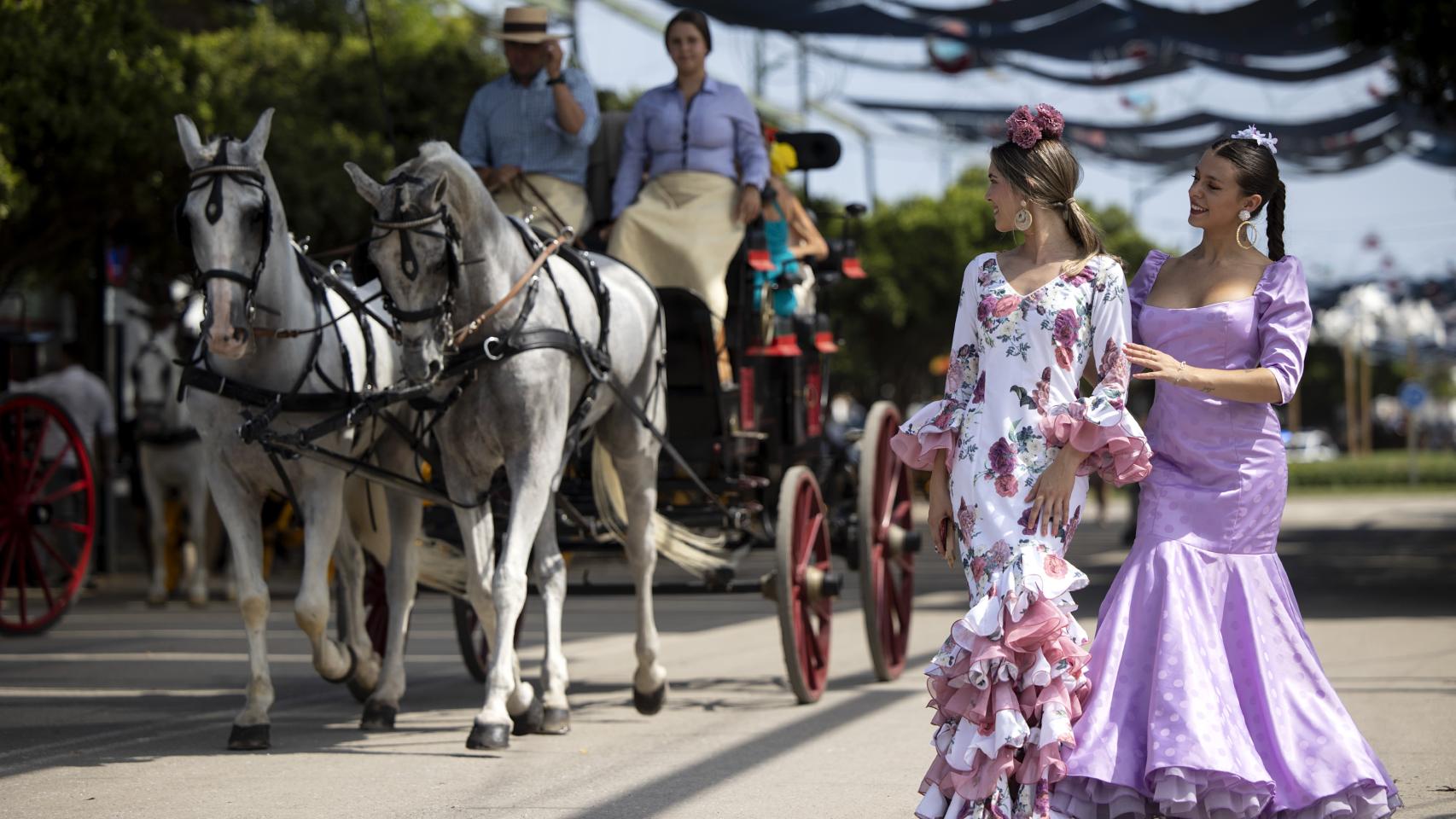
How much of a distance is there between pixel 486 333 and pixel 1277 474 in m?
3.21

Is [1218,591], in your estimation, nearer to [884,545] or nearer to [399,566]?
[399,566]

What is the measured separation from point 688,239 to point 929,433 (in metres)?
3.67

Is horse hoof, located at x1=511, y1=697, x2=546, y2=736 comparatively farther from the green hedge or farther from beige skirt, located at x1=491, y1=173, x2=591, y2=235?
the green hedge

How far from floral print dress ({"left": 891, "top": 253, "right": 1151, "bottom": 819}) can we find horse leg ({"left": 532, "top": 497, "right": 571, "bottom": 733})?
9.37 ft

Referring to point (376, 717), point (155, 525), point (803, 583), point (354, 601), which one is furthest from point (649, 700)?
point (155, 525)

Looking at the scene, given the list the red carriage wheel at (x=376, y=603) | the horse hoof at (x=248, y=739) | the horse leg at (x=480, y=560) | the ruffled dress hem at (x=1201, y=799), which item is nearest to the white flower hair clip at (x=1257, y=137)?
the ruffled dress hem at (x=1201, y=799)

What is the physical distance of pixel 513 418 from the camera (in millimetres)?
6746

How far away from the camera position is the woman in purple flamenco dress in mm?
4387

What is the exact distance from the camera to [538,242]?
23.2 ft

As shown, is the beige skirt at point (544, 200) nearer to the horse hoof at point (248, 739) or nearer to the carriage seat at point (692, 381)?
the carriage seat at point (692, 381)

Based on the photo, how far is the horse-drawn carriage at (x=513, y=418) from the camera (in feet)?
21.3

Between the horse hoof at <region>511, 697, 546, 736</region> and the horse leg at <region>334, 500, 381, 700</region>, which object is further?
the horse leg at <region>334, 500, 381, 700</region>

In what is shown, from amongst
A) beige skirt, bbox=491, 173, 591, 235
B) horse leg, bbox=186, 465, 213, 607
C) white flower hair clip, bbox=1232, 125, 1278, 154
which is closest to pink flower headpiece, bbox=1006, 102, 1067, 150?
white flower hair clip, bbox=1232, 125, 1278, 154

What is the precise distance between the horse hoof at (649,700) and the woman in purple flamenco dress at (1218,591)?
3.38 metres
